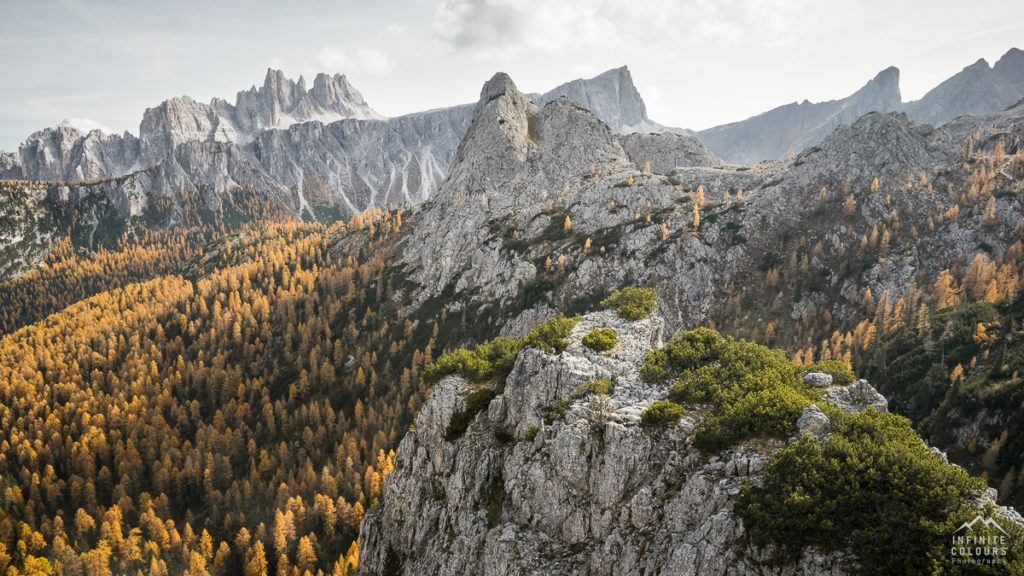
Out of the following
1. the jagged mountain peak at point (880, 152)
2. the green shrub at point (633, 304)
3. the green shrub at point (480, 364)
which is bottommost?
the green shrub at point (480, 364)

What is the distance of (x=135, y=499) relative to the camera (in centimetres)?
12700

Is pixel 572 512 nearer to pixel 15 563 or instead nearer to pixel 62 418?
pixel 15 563

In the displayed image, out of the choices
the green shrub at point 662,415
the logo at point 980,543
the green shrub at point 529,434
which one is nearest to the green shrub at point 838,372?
the green shrub at point 662,415

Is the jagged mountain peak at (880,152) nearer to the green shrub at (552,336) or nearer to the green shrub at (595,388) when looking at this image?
the green shrub at (552,336)

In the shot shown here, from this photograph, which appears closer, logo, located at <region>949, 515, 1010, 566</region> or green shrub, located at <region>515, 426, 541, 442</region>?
logo, located at <region>949, 515, 1010, 566</region>

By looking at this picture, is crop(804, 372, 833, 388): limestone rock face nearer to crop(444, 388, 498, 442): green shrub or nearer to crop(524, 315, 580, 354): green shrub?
crop(524, 315, 580, 354): green shrub

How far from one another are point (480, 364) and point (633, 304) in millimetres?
24099

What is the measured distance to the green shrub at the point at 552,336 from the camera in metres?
48.7

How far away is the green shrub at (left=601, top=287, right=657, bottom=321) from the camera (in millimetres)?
58469

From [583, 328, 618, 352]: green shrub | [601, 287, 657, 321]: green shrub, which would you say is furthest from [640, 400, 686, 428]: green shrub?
[601, 287, 657, 321]: green shrub

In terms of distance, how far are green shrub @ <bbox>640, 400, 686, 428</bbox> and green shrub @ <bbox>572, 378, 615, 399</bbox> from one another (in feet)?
18.3

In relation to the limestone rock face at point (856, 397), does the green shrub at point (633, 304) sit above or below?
above

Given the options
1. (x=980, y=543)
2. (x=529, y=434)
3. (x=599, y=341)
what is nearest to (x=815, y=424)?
(x=980, y=543)

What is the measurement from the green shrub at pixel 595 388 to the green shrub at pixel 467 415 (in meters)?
13.2
